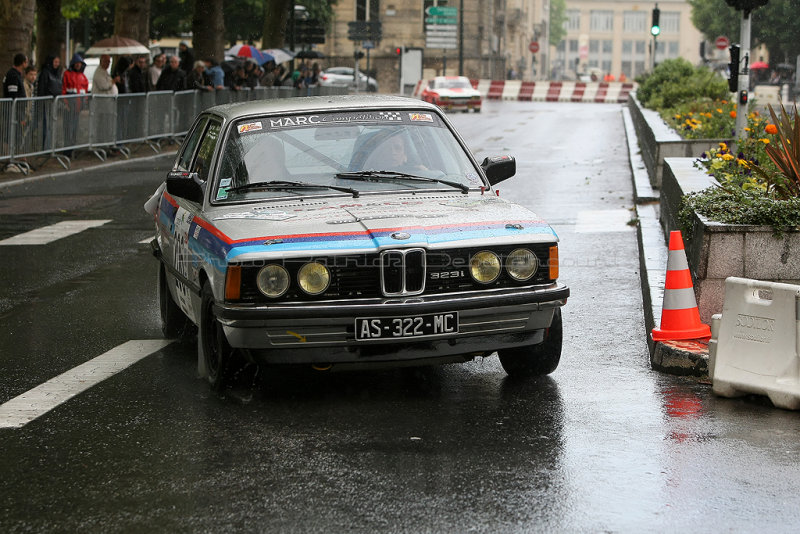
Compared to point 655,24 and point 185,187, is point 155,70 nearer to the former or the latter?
point 655,24

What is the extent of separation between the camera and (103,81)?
26109mm

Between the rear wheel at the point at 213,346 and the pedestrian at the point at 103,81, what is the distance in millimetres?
19373

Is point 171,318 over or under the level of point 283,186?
under

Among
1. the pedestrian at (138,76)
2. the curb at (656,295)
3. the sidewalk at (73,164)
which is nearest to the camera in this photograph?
the curb at (656,295)

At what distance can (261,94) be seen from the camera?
115 ft

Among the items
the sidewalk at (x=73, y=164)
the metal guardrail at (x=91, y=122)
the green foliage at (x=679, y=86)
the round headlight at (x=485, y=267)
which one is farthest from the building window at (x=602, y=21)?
the round headlight at (x=485, y=267)

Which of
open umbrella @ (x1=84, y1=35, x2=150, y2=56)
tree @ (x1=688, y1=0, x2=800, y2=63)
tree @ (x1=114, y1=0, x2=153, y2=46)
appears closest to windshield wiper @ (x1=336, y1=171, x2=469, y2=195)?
open umbrella @ (x1=84, y1=35, x2=150, y2=56)

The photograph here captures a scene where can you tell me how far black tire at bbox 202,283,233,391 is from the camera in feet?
23.4

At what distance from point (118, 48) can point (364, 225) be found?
23628mm

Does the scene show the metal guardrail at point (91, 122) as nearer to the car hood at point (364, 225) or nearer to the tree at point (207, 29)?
the tree at point (207, 29)

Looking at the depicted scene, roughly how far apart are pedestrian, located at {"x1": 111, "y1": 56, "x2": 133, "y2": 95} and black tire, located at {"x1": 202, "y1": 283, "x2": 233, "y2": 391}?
67.3 ft

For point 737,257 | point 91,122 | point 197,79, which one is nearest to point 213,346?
point 737,257

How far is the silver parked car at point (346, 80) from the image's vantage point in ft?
203

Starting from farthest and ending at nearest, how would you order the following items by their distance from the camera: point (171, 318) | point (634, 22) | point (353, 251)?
point (634, 22) < point (171, 318) < point (353, 251)
